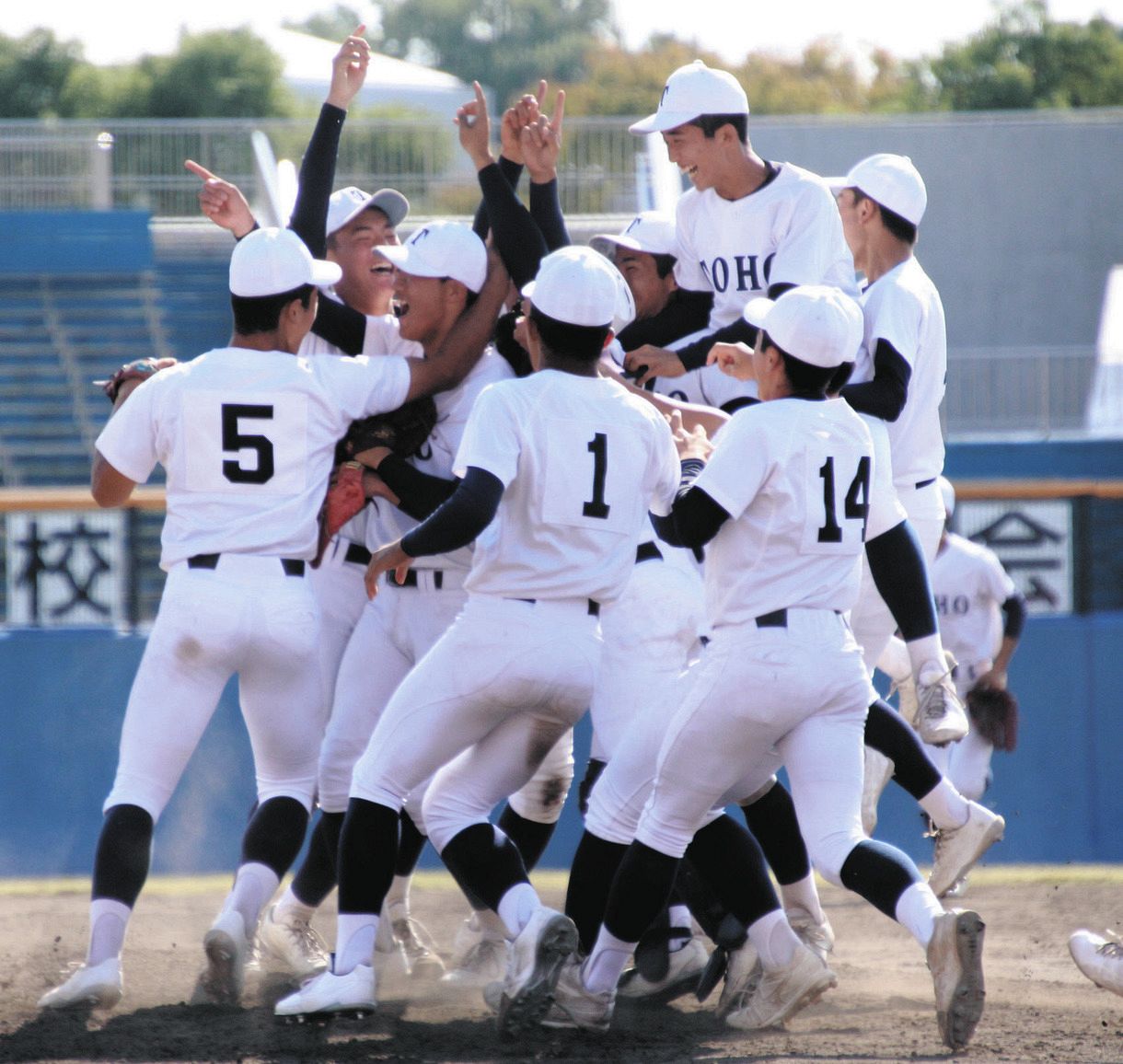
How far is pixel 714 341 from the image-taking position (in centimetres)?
532

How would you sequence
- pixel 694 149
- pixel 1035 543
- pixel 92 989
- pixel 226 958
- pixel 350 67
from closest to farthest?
pixel 92 989, pixel 226 958, pixel 694 149, pixel 350 67, pixel 1035 543

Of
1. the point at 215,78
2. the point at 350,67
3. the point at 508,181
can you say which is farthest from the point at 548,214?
the point at 215,78

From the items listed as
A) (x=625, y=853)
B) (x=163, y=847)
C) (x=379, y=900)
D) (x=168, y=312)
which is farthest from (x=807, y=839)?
(x=168, y=312)

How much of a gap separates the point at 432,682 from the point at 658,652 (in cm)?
94

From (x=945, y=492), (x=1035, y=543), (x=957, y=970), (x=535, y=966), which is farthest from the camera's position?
(x=1035, y=543)

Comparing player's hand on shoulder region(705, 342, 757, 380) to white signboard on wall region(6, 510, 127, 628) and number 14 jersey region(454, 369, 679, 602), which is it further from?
white signboard on wall region(6, 510, 127, 628)

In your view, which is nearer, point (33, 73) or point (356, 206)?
point (356, 206)

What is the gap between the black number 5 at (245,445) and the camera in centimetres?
463

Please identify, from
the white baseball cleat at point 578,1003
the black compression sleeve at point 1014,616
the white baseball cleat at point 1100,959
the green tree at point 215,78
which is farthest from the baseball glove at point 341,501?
the green tree at point 215,78

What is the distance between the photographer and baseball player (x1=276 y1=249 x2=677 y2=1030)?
4.33 meters

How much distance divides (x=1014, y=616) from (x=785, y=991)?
4.23m

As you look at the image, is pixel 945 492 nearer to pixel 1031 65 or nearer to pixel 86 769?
pixel 86 769

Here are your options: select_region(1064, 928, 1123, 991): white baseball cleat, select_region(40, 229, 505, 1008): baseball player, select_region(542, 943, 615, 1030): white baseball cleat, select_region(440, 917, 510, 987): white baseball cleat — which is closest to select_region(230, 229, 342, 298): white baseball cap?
select_region(40, 229, 505, 1008): baseball player

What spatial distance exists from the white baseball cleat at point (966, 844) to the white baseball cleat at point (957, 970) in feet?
3.13
